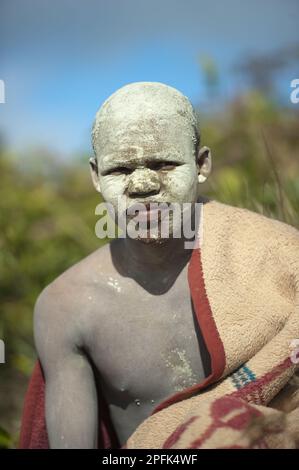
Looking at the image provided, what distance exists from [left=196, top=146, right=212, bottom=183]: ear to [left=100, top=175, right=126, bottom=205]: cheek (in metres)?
0.28

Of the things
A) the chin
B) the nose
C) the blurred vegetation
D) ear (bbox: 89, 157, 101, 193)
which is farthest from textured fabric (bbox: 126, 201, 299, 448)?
the blurred vegetation

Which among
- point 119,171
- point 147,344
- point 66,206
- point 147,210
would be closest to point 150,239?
point 147,210

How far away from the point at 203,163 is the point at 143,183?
0.31 metres

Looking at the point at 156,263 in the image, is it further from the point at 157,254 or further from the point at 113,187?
the point at 113,187

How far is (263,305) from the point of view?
187 cm

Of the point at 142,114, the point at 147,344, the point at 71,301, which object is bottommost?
the point at 147,344

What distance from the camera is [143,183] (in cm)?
187

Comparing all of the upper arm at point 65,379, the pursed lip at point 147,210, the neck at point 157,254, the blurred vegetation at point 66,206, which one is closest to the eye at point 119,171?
the pursed lip at point 147,210

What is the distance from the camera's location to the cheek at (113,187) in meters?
1.92

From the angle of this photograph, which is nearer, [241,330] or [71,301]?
[241,330]

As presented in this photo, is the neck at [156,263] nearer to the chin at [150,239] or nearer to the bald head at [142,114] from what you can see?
the chin at [150,239]

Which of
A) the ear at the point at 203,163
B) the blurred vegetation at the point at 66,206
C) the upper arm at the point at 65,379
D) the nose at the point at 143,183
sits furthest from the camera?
the blurred vegetation at the point at 66,206

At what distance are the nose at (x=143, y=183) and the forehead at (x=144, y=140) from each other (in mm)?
40

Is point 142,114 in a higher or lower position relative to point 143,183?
higher
